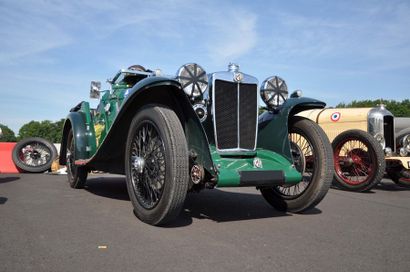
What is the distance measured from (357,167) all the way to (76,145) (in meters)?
5.48

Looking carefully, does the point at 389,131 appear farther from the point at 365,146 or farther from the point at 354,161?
the point at 354,161

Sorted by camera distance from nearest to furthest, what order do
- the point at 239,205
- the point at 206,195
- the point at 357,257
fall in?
the point at 357,257, the point at 239,205, the point at 206,195

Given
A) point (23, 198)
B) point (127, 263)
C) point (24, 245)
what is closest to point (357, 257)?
point (127, 263)

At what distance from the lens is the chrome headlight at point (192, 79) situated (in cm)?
387

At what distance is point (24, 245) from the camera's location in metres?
2.82

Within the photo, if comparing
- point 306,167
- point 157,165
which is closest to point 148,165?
point 157,165

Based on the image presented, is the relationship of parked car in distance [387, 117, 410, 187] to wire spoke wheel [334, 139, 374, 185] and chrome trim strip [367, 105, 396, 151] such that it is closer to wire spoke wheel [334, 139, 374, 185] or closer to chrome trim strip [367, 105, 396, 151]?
chrome trim strip [367, 105, 396, 151]

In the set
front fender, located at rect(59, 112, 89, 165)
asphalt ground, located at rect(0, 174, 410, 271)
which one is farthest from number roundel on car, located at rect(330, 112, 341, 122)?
front fender, located at rect(59, 112, 89, 165)

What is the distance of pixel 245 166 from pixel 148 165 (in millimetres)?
983

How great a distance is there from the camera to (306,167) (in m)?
4.92

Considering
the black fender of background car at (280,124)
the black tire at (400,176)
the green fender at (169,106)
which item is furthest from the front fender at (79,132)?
the black tire at (400,176)

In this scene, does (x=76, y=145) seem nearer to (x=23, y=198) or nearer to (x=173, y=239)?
(x=23, y=198)

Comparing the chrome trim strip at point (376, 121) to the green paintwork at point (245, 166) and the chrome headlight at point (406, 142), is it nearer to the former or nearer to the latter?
the chrome headlight at point (406, 142)

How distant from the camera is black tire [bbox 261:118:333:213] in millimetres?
4148
